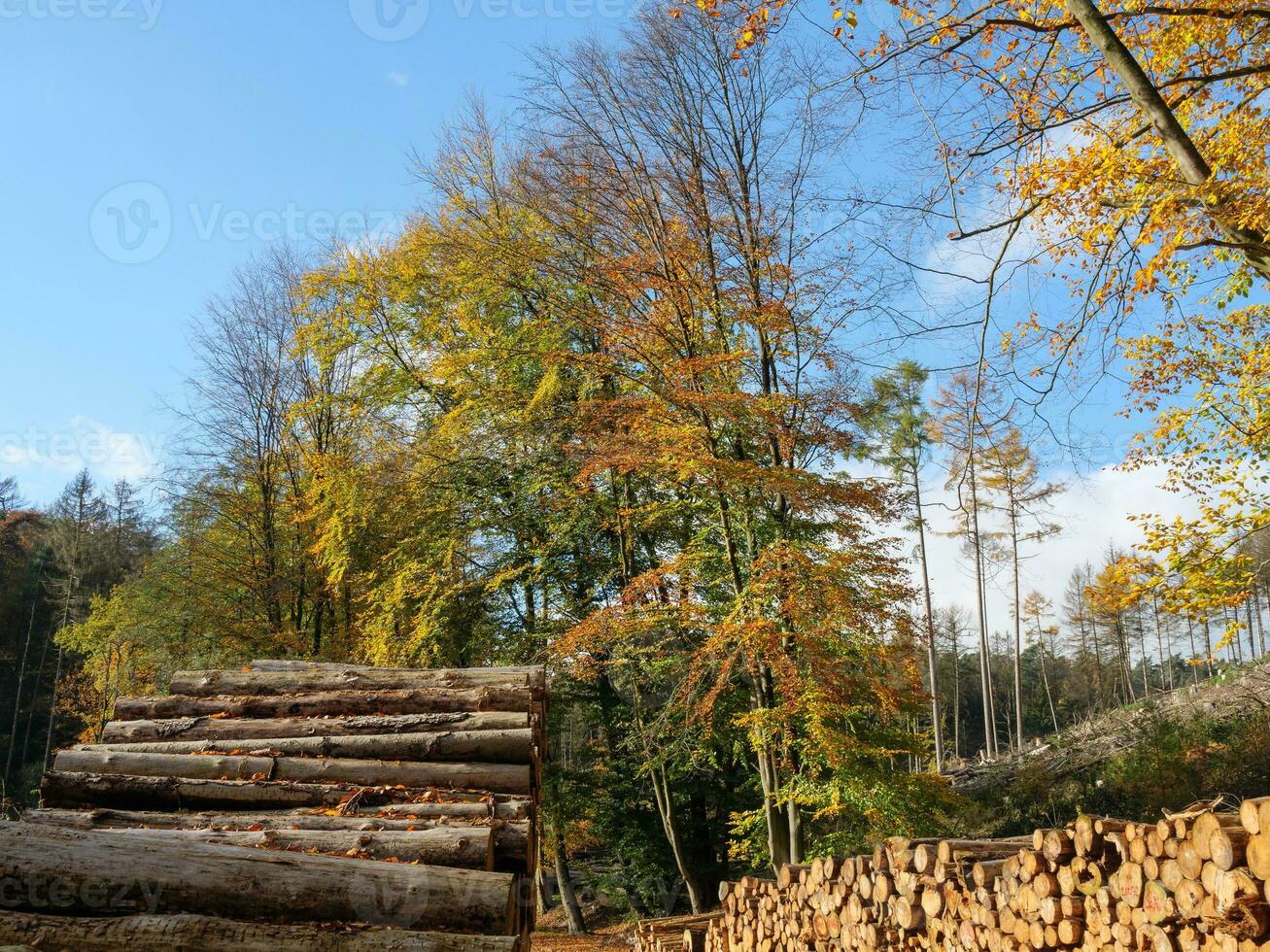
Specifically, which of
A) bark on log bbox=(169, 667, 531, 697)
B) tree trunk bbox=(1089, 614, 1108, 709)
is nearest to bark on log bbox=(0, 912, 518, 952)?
bark on log bbox=(169, 667, 531, 697)

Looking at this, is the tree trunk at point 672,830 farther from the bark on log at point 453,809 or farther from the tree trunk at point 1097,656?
the tree trunk at point 1097,656

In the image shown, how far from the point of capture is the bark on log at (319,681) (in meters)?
7.35

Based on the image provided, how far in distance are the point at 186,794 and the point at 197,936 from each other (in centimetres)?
232

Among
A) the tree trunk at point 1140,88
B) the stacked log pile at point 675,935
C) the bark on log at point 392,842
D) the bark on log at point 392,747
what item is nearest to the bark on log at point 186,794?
the bark on log at point 392,747

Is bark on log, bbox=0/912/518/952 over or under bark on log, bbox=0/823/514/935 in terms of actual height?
under

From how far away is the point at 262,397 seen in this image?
2105 cm

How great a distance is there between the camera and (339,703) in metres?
7.10

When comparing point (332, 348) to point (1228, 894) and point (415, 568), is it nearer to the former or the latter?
point (415, 568)

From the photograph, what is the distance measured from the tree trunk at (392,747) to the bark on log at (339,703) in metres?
0.46

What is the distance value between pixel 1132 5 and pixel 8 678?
43.7m

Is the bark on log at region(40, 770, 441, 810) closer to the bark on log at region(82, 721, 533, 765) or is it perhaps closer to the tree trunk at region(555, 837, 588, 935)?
the bark on log at region(82, 721, 533, 765)

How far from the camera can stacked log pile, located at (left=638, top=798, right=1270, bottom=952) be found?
338cm

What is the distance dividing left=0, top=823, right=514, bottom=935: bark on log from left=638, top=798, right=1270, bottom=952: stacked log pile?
270 cm

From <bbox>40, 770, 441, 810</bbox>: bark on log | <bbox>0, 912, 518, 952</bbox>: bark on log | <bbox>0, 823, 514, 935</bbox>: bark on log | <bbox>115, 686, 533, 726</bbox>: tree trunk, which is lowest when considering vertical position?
<bbox>0, 912, 518, 952</bbox>: bark on log
